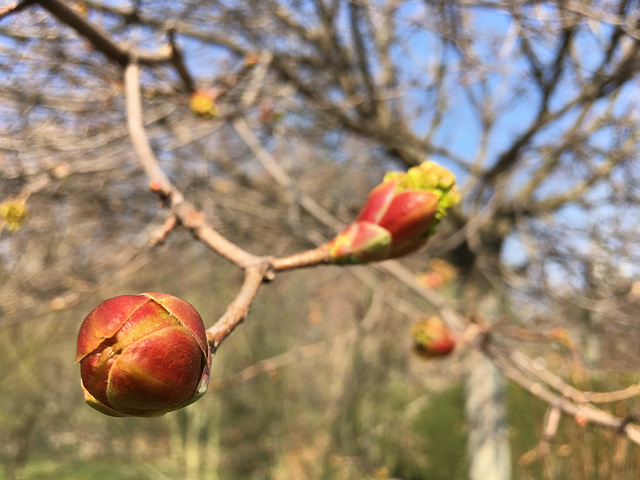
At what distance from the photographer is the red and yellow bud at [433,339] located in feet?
7.98

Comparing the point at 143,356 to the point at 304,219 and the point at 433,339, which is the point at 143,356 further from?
the point at 304,219

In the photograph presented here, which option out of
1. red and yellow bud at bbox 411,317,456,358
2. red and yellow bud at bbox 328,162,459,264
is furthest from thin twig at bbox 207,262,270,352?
red and yellow bud at bbox 411,317,456,358

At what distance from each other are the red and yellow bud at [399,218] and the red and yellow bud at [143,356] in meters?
0.44

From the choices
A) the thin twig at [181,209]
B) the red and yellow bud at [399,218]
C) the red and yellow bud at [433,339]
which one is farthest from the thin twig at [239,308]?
the red and yellow bud at [433,339]

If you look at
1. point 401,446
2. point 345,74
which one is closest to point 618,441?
point 345,74

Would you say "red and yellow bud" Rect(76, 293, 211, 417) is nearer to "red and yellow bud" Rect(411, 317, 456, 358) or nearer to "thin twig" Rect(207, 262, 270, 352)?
"thin twig" Rect(207, 262, 270, 352)

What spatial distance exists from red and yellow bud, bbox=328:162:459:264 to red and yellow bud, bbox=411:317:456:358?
1579 millimetres

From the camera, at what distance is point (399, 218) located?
0.95 m

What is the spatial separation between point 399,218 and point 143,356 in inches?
22.9

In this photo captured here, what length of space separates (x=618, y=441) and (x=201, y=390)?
259 centimetres

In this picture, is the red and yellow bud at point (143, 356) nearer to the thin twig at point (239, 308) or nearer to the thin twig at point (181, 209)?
the thin twig at point (239, 308)

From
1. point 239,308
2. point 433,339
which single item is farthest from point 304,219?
point 239,308

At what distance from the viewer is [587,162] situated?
4.40 m

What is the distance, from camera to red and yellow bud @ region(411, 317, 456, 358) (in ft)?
7.98
